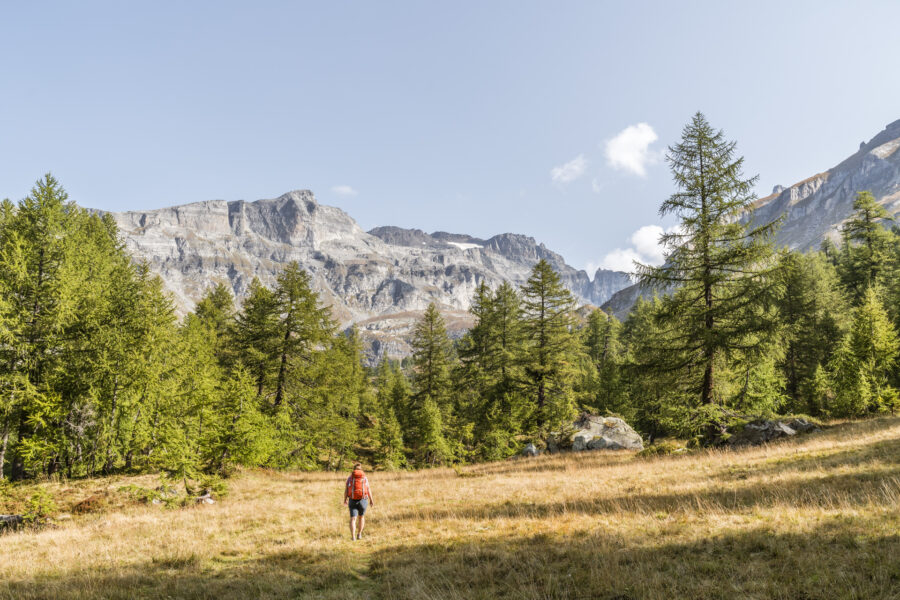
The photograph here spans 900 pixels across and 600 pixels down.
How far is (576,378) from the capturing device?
27172 mm

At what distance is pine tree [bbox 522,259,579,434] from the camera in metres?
25.9

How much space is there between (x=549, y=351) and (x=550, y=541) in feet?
63.8

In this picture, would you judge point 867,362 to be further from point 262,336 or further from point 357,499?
point 262,336

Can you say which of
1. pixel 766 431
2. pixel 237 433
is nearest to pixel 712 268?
pixel 766 431

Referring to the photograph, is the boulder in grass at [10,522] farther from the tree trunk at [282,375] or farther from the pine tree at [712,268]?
the pine tree at [712,268]

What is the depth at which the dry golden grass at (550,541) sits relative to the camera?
16.9ft

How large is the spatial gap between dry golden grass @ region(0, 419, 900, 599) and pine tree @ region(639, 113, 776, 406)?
157 inches

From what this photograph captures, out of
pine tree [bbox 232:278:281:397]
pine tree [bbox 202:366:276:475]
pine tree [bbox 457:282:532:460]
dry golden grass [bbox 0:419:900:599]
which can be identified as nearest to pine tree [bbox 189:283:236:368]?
pine tree [bbox 232:278:281:397]

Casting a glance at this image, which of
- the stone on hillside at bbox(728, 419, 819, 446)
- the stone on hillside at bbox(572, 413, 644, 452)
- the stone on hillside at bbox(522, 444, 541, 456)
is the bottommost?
the stone on hillside at bbox(522, 444, 541, 456)

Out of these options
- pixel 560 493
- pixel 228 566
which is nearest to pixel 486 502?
Result: pixel 560 493

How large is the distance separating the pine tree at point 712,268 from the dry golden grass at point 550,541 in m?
3.98

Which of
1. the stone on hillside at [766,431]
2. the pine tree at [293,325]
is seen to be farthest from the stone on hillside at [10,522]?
the stone on hillside at [766,431]

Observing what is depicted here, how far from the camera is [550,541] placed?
292 inches

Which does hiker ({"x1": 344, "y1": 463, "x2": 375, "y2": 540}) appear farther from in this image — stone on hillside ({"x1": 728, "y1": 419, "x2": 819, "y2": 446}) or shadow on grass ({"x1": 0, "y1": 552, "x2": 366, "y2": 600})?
stone on hillside ({"x1": 728, "y1": 419, "x2": 819, "y2": 446})
